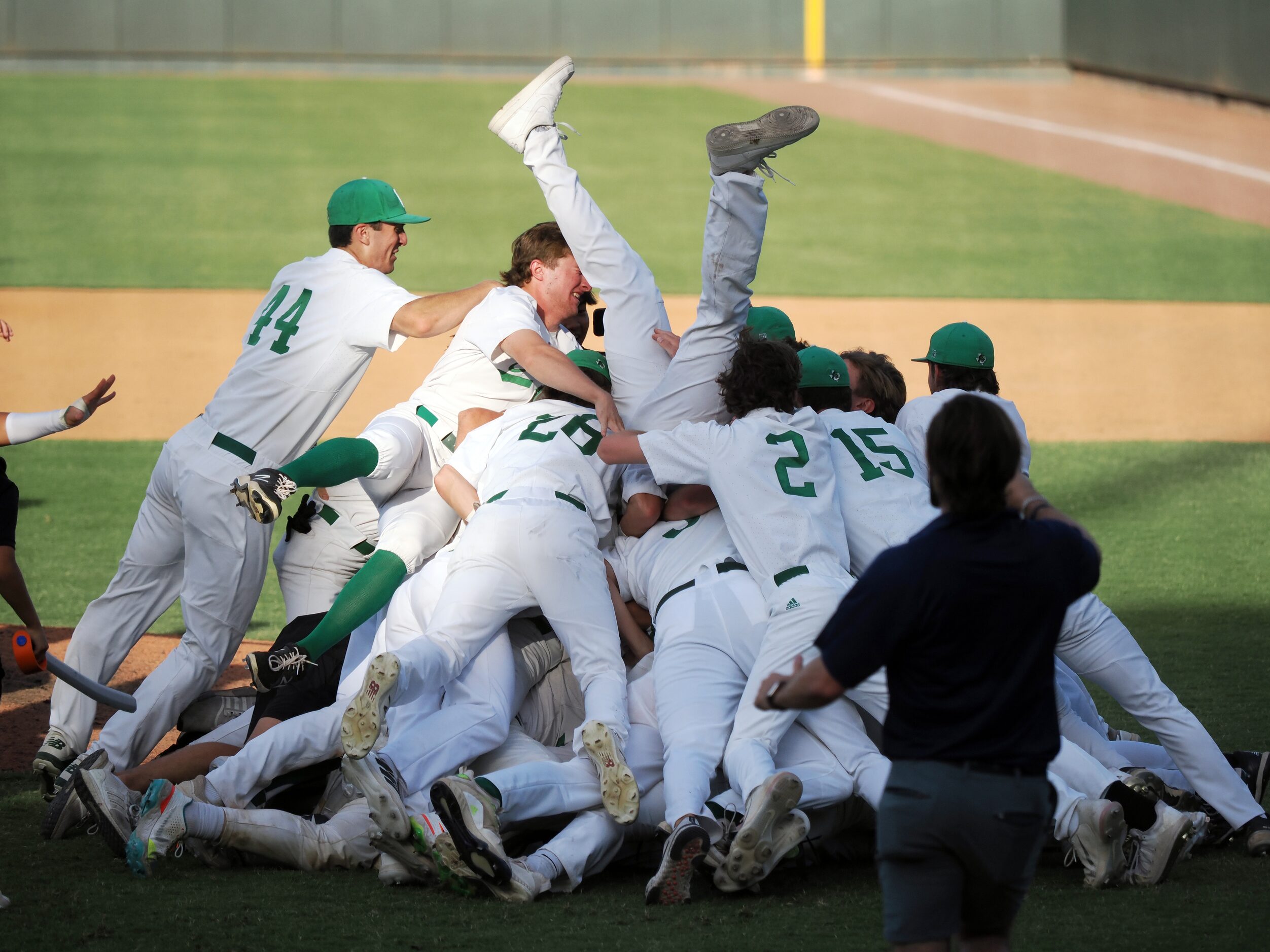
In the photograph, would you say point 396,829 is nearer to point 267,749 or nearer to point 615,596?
point 267,749

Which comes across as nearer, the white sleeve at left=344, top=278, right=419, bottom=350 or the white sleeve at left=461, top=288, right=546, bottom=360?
the white sleeve at left=461, top=288, right=546, bottom=360

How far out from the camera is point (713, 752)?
427 cm

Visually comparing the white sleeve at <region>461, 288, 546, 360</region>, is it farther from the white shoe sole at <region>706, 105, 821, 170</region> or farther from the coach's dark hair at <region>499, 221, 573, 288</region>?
the white shoe sole at <region>706, 105, 821, 170</region>

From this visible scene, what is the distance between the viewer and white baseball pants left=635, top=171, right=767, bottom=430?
17.1ft

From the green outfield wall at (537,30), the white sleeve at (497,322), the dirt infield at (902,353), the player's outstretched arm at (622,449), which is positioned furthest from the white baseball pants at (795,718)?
the green outfield wall at (537,30)

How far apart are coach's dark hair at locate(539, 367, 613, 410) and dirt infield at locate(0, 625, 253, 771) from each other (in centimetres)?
214

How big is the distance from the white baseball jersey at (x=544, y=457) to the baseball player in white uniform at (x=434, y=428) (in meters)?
0.12

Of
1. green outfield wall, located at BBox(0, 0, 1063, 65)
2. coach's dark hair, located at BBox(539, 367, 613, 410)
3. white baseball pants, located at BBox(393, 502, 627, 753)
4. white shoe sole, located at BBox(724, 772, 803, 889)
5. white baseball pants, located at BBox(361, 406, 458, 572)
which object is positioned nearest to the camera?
white shoe sole, located at BBox(724, 772, 803, 889)

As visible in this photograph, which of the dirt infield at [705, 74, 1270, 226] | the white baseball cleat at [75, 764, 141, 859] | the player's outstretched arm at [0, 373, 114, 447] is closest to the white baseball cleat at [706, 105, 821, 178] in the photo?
the player's outstretched arm at [0, 373, 114, 447]

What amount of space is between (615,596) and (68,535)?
5.72 m

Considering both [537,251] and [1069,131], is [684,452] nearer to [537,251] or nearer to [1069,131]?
[537,251]

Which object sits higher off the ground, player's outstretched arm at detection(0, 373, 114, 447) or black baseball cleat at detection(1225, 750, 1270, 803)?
player's outstretched arm at detection(0, 373, 114, 447)

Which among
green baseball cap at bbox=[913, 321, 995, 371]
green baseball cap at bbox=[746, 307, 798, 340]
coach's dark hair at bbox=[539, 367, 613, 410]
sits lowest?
coach's dark hair at bbox=[539, 367, 613, 410]

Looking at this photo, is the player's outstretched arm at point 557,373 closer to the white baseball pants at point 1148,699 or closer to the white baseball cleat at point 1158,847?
the white baseball pants at point 1148,699
